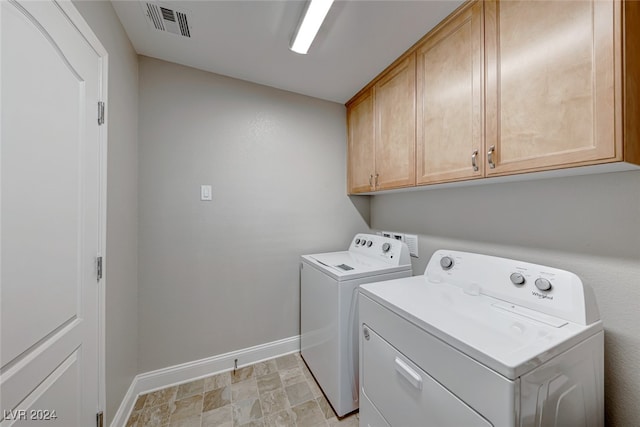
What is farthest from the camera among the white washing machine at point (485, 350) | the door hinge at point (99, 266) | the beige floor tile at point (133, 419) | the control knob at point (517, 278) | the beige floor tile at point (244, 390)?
the beige floor tile at point (244, 390)

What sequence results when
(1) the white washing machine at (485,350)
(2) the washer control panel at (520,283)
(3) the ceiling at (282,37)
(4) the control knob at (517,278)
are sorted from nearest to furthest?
(1) the white washing machine at (485,350)
(2) the washer control panel at (520,283)
(4) the control knob at (517,278)
(3) the ceiling at (282,37)

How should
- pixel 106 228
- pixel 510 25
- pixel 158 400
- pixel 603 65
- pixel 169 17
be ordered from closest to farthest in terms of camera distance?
1. pixel 603 65
2. pixel 510 25
3. pixel 106 228
4. pixel 169 17
5. pixel 158 400

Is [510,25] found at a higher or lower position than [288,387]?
higher

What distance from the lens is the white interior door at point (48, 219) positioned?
0.65 metres

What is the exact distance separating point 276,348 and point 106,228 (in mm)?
1577

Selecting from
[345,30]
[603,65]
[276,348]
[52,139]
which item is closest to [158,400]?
[276,348]

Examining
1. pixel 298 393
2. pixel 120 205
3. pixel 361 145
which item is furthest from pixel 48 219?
pixel 361 145

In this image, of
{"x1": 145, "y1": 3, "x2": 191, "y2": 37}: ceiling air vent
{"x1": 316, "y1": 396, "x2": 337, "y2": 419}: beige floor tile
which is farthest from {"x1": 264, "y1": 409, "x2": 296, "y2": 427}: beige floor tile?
{"x1": 145, "y1": 3, "x2": 191, "y2": 37}: ceiling air vent

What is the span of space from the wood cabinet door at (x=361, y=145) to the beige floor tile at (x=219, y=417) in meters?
1.87

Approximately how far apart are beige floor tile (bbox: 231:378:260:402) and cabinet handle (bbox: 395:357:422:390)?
121 centimetres

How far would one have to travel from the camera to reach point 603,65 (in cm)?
72

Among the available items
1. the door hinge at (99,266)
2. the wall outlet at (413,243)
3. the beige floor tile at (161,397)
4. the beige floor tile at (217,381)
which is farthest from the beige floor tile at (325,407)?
the door hinge at (99,266)

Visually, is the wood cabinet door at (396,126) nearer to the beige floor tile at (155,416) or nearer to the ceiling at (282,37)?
the ceiling at (282,37)

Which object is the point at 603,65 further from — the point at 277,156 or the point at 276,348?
the point at 276,348
